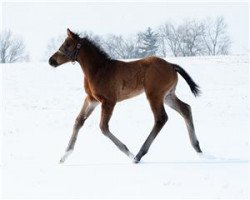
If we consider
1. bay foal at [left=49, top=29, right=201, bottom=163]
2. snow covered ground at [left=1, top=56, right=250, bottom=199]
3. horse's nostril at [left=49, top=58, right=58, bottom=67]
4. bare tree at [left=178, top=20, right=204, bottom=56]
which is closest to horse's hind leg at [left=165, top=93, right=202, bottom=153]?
bay foal at [left=49, top=29, right=201, bottom=163]

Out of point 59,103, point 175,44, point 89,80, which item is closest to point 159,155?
point 89,80

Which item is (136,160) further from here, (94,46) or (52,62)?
(52,62)

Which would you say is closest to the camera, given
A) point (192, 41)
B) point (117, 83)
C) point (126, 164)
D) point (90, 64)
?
point (126, 164)

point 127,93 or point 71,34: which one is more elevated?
point 71,34

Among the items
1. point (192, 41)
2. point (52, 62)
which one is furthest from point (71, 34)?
point (192, 41)

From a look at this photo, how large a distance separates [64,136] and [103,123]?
13.4 ft

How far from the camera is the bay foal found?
870 cm

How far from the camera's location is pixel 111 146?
10.2 m

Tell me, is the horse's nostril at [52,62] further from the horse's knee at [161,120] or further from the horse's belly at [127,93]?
the horse's knee at [161,120]

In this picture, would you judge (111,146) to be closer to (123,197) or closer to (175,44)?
(123,197)

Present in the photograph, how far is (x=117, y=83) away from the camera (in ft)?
29.0

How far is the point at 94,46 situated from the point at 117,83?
0.91m

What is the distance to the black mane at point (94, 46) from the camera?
9.18 meters

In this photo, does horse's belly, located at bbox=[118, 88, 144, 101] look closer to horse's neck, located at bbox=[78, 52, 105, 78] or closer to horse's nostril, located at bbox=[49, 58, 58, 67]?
horse's neck, located at bbox=[78, 52, 105, 78]
